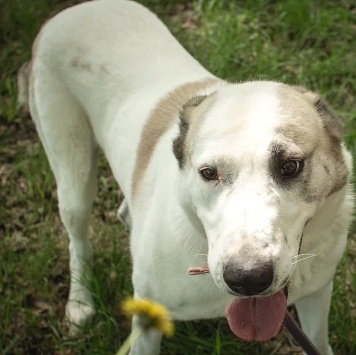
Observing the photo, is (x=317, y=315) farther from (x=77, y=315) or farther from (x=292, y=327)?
(x=77, y=315)

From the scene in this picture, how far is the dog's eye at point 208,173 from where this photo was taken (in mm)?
2271

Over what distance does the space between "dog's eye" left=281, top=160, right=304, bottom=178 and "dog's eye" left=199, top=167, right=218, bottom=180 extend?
213 mm

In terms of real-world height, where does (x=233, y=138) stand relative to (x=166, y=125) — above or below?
above

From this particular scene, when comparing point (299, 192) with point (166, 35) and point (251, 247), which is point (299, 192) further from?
point (166, 35)

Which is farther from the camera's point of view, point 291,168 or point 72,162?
point 72,162

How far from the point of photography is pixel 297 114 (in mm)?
2363

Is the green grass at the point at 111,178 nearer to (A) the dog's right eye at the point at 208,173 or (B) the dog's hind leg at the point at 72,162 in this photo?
(B) the dog's hind leg at the point at 72,162

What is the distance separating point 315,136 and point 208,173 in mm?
374

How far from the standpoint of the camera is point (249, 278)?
2.05 meters

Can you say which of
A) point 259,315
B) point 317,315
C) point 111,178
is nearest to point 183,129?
point 259,315

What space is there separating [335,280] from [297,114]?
143 cm

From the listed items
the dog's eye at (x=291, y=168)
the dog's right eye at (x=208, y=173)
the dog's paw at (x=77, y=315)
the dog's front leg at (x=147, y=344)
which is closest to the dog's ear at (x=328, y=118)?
the dog's eye at (x=291, y=168)

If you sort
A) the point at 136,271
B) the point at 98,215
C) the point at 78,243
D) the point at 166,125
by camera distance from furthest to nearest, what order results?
the point at 98,215, the point at 78,243, the point at 166,125, the point at 136,271

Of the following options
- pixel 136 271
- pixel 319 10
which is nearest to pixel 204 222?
pixel 136 271
